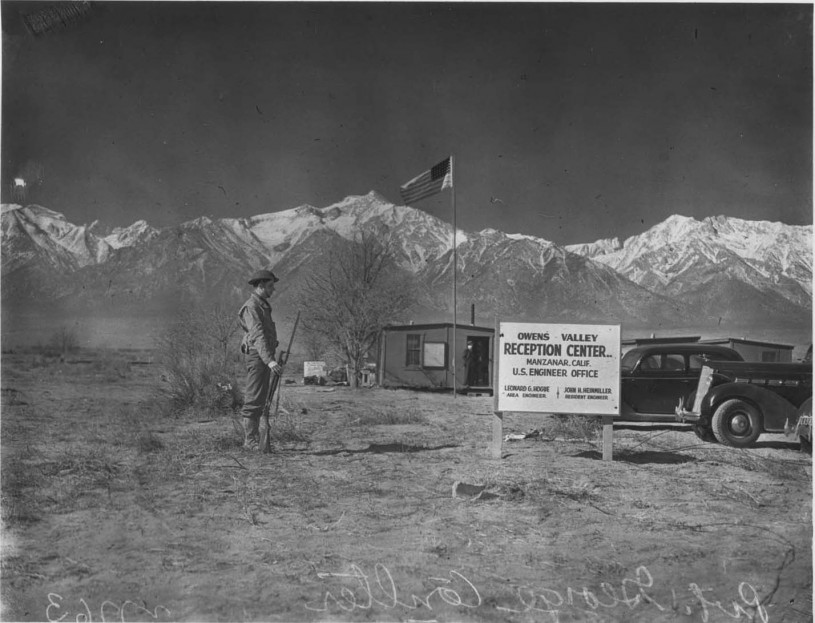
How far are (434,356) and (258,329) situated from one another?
16044 millimetres

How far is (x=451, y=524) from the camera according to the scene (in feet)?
16.1

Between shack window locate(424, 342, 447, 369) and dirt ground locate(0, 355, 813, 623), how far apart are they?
14.6 m

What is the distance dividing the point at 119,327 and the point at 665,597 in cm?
6165

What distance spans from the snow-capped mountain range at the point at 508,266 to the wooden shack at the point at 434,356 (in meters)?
14.2

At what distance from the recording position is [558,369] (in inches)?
273

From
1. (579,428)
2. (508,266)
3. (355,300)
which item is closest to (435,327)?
(355,300)

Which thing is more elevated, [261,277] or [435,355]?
[261,277]

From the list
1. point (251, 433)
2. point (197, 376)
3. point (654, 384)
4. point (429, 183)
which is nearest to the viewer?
point (251, 433)

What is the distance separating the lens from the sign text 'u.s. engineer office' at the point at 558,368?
6.88 meters

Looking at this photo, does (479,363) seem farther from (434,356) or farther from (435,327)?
(435,327)

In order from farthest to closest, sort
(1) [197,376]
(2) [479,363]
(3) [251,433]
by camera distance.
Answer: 1. (2) [479,363]
2. (1) [197,376]
3. (3) [251,433]

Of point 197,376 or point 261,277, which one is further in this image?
point 197,376

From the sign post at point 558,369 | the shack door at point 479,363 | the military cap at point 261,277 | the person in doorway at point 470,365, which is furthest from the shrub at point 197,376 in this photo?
the shack door at point 479,363

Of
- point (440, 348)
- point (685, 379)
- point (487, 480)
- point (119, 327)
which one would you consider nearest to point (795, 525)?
point (487, 480)
